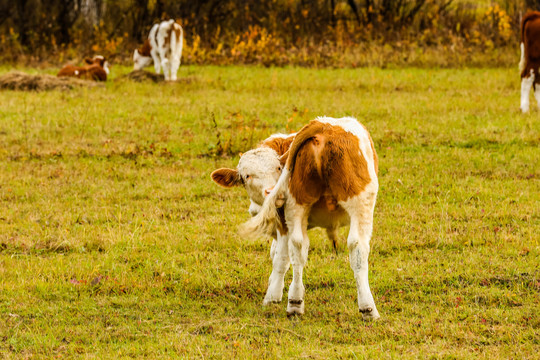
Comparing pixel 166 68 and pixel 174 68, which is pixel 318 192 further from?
pixel 166 68

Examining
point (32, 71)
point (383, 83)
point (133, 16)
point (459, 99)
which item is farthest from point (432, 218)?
point (133, 16)

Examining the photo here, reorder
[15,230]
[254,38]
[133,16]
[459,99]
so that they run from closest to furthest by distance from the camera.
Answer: [15,230], [459,99], [254,38], [133,16]

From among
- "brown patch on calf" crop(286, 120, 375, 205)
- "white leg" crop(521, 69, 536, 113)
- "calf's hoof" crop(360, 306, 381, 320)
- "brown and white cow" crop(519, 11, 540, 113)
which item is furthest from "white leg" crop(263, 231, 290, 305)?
"white leg" crop(521, 69, 536, 113)

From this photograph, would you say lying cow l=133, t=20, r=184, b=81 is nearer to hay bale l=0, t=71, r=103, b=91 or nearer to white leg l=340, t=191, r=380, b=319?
hay bale l=0, t=71, r=103, b=91

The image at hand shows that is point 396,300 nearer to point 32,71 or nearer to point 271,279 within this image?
point 271,279

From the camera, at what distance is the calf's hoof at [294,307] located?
5352 mm

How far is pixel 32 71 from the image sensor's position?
64.4ft

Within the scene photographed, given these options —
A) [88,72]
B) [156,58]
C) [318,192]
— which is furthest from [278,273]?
[156,58]

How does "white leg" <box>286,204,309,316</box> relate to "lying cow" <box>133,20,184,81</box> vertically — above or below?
above

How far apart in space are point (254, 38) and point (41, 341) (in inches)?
724

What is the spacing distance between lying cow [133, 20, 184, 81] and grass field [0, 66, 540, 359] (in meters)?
3.30

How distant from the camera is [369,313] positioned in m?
5.18

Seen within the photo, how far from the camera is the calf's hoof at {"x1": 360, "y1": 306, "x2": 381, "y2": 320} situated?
5152 millimetres

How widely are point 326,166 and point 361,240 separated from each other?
0.56m
